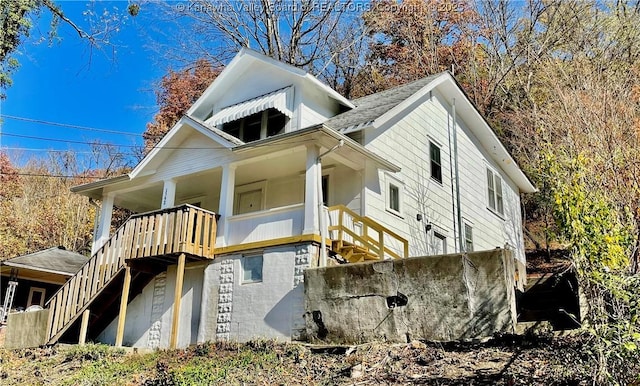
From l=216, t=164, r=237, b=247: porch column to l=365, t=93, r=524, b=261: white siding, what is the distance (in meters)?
3.31

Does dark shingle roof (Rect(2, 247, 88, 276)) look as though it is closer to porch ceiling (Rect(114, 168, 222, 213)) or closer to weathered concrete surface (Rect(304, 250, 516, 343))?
porch ceiling (Rect(114, 168, 222, 213))

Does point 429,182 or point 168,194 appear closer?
point 168,194

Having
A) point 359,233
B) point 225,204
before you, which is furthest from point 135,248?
point 359,233

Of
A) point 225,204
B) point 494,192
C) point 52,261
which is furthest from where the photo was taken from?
point 494,192

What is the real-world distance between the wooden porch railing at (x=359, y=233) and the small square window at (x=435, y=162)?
395 centimetres

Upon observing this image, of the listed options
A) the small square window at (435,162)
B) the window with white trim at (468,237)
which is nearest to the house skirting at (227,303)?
the small square window at (435,162)

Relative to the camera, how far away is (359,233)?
12.6m

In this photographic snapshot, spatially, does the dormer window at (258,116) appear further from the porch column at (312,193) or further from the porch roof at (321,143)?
the porch column at (312,193)

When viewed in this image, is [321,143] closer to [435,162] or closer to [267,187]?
[267,187]

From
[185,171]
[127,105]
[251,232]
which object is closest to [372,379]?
[251,232]

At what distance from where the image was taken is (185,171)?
45.9 ft

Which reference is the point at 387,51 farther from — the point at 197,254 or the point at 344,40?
the point at 197,254

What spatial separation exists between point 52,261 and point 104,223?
4355mm

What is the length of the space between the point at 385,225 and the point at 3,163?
26.5 m
